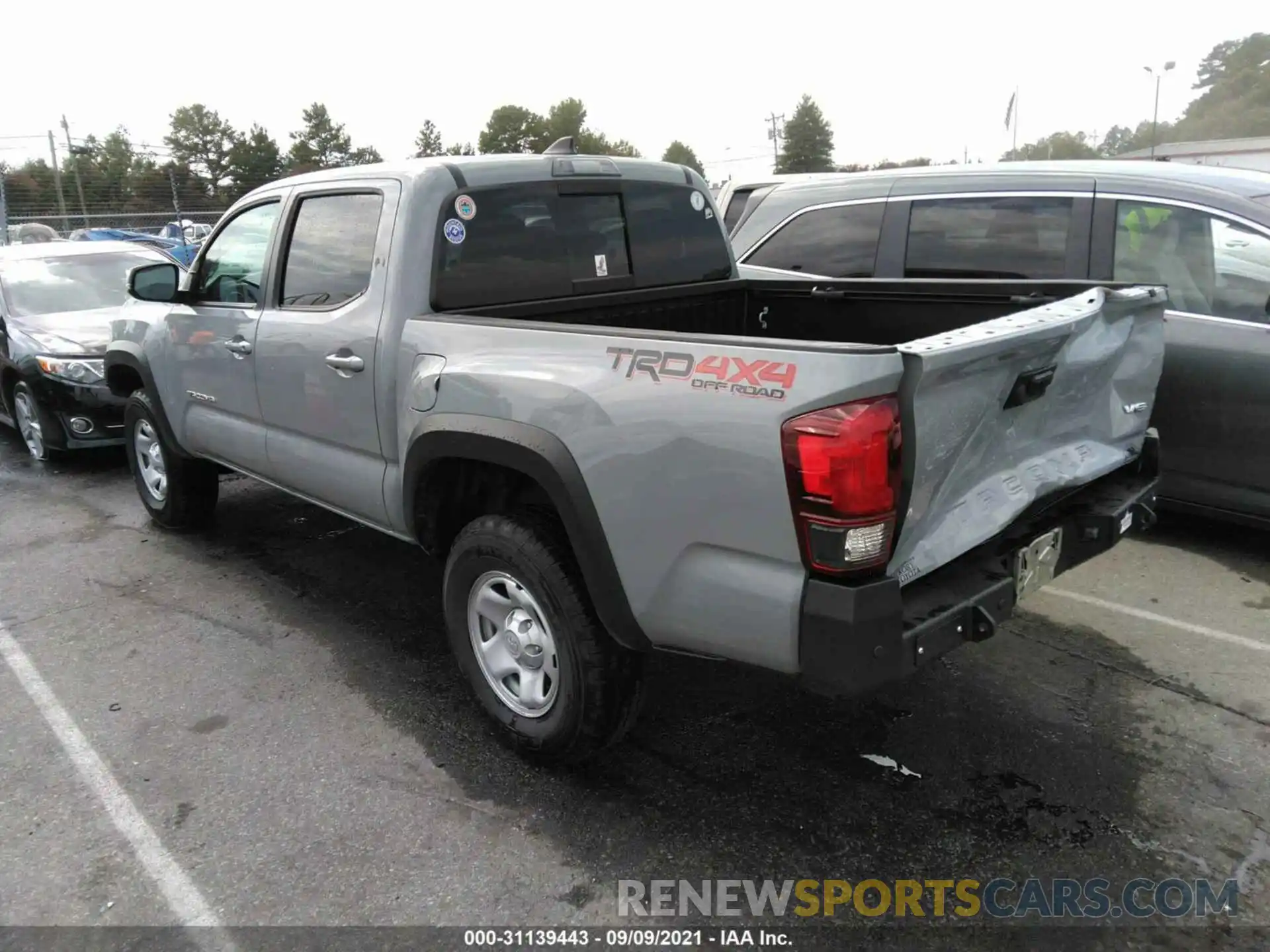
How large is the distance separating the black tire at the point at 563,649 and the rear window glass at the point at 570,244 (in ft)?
3.10

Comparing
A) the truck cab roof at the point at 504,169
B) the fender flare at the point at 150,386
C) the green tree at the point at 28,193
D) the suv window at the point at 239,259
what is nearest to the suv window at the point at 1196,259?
the truck cab roof at the point at 504,169

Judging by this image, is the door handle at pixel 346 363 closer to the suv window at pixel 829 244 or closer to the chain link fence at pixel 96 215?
the suv window at pixel 829 244

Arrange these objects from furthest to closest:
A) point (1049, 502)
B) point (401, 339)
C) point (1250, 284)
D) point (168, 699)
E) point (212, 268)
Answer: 1. point (212, 268)
2. point (1250, 284)
3. point (168, 699)
4. point (401, 339)
5. point (1049, 502)

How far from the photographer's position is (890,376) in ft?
6.90

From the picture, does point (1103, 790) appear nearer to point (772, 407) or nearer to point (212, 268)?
point (772, 407)

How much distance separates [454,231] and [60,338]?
519 centimetres

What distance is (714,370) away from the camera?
2.30m

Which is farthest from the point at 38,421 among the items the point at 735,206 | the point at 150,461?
the point at 735,206

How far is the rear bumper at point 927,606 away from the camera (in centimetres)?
217

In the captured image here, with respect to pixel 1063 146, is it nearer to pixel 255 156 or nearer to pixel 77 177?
pixel 255 156

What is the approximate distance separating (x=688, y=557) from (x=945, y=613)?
2.20 ft

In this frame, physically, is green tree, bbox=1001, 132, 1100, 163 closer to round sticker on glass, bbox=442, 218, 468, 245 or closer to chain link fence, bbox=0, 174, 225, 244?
chain link fence, bbox=0, 174, 225, 244

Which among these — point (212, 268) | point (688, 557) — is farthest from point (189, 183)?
point (688, 557)

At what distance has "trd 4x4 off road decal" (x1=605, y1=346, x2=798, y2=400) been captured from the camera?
2178mm
